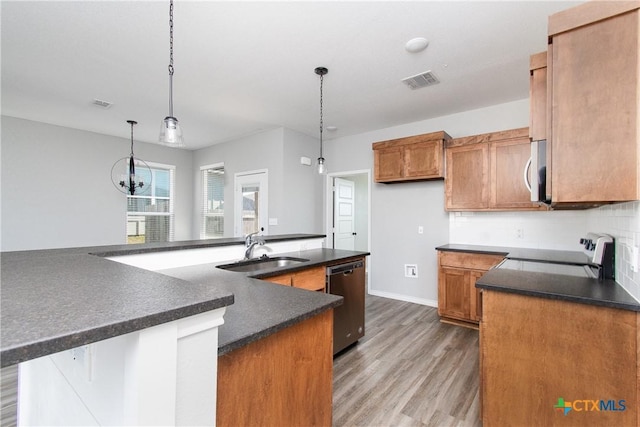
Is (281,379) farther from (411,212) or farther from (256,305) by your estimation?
(411,212)

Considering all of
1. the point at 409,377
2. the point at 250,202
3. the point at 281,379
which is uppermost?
the point at 250,202

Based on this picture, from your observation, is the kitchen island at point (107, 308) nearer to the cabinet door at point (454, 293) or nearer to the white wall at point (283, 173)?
the cabinet door at point (454, 293)

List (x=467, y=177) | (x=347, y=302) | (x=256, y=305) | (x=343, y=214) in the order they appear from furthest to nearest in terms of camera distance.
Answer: (x=343, y=214) → (x=467, y=177) → (x=347, y=302) → (x=256, y=305)

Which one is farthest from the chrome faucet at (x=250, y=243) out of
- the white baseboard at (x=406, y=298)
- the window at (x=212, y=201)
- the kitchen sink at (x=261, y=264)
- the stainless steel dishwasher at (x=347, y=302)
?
the window at (x=212, y=201)

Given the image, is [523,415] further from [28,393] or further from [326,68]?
[326,68]

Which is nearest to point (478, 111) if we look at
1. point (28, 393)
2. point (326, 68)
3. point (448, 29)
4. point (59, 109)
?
point (448, 29)

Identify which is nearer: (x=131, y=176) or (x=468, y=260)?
(x=468, y=260)

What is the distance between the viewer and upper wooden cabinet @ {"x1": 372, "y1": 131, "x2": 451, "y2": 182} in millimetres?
3771

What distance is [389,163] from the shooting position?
4.21m

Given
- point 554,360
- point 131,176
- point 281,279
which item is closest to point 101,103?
point 131,176

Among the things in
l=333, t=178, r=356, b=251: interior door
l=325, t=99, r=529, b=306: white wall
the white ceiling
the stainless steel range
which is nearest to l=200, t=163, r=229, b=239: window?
the white ceiling

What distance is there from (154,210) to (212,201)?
Answer: 1126 mm

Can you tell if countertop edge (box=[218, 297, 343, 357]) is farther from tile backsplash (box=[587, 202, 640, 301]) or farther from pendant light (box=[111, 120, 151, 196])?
pendant light (box=[111, 120, 151, 196])

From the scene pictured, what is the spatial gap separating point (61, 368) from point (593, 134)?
2.45 meters
